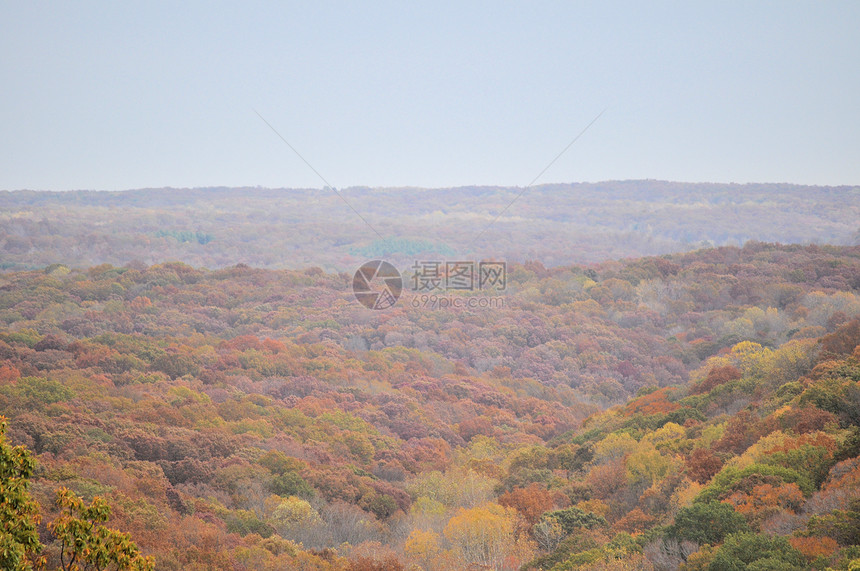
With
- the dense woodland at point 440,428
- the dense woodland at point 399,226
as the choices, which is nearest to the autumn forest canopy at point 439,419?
the dense woodland at point 440,428

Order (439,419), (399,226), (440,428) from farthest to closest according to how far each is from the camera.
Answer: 1. (399,226)
2. (439,419)
3. (440,428)

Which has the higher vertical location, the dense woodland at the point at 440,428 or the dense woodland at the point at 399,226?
the dense woodland at the point at 399,226

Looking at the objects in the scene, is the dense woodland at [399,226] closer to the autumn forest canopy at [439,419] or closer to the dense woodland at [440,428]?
the autumn forest canopy at [439,419]

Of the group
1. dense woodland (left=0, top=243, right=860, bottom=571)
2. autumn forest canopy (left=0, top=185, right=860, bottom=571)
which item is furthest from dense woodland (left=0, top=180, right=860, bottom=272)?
dense woodland (left=0, top=243, right=860, bottom=571)

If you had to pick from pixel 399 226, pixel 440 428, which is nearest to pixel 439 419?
pixel 440 428

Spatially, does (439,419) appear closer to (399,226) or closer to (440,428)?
(440,428)

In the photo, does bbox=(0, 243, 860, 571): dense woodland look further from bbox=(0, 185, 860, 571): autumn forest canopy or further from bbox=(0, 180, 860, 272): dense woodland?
bbox=(0, 180, 860, 272): dense woodland

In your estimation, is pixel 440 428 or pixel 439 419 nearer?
pixel 440 428
